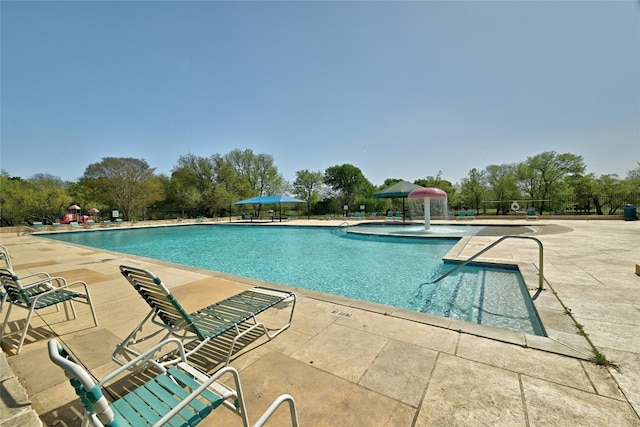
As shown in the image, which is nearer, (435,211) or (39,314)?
(39,314)

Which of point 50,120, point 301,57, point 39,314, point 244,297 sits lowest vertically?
point 39,314

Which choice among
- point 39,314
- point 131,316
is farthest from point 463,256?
point 39,314

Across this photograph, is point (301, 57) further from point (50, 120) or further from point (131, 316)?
point (50, 120)

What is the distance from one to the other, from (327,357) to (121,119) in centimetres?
2216

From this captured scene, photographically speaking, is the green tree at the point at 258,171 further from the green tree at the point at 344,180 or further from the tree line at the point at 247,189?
the green tree at the point at 344,180

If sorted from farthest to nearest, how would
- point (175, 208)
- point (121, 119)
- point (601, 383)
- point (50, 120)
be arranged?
1. point (175, 208)
2. point (121, 119)
3. point (50, 120)
4. point (601, 383)

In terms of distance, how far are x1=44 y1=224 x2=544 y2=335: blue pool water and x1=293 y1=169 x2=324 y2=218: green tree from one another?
88.1 ft

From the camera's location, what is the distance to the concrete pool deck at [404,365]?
1.62 m

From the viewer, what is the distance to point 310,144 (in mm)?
27188

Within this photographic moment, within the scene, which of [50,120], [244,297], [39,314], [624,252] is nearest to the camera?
[244,297]

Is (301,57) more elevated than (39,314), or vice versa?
(301,57)

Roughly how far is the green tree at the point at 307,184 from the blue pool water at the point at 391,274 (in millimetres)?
26859

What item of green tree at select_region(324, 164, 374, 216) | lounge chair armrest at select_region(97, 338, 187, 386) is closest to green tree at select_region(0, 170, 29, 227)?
green tree at select_region(324, 164, 374, 216)

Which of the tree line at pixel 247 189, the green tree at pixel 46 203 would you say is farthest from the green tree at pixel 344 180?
the green tree at pixel 46 203
